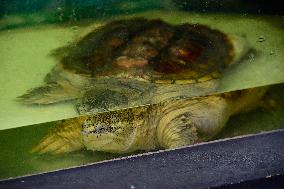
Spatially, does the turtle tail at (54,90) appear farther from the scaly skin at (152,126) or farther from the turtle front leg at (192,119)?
the turtle front leg at (192,119)

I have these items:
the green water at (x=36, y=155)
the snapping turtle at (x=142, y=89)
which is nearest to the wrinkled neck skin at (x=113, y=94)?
the snapping turtle at (x=142, y=89)

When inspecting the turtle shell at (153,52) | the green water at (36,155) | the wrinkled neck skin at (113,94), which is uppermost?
the turtle shell at (153,52)

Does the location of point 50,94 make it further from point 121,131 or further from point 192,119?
point 192,119

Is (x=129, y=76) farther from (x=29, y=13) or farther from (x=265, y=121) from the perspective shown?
(x=29, y=13)

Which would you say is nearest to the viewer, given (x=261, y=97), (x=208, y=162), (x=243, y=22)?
(x=208, y=162)

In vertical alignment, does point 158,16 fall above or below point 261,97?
above

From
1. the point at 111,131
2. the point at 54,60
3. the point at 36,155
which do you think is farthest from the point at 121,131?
the point at 54,60

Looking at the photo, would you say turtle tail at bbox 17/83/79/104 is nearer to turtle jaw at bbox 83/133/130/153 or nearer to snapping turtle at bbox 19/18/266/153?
snapping turtle at bbox 19/18/266/153

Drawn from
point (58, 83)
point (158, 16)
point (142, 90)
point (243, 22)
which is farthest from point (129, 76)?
point (243, 22)
